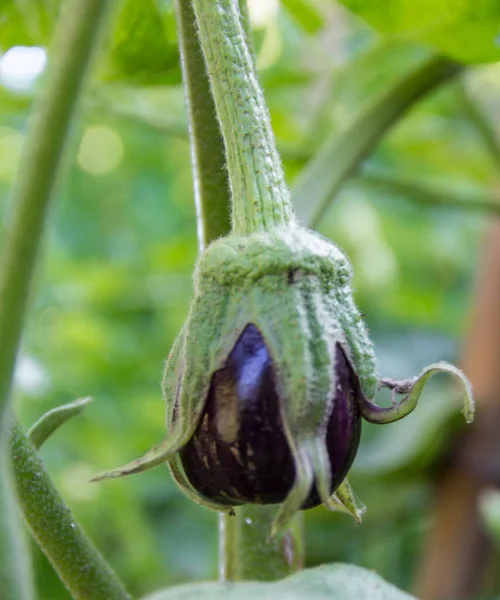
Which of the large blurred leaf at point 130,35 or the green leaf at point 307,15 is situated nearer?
the large blurred leaf at point 130,35

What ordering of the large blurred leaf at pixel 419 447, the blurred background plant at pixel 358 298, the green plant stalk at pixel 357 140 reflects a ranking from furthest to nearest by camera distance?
1. the large blurred leaf at pixel 419 447
2. the blurred background plant at pixel 358 298
3. the green plant stalk at pixel 357 140

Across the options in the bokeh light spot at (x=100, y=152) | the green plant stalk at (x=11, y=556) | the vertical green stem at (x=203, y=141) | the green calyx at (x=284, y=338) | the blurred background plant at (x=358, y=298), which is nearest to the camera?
the green plant stalk at (x=11, y=556)

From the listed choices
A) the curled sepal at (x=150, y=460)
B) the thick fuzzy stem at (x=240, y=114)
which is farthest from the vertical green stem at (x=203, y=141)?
the curled sepal at (x=150, y=460)

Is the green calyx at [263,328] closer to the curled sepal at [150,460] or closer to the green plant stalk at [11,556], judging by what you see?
the curled sepal at [150,460]

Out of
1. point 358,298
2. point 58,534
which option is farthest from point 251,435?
point 358,298

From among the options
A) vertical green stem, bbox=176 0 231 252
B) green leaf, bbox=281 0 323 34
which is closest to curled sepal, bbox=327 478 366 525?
vertical green stem, bbox=176 0 231 252

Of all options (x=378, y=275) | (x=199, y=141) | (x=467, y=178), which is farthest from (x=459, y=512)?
(x=199, y=141)

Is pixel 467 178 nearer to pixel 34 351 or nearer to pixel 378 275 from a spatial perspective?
pixel 378 275
